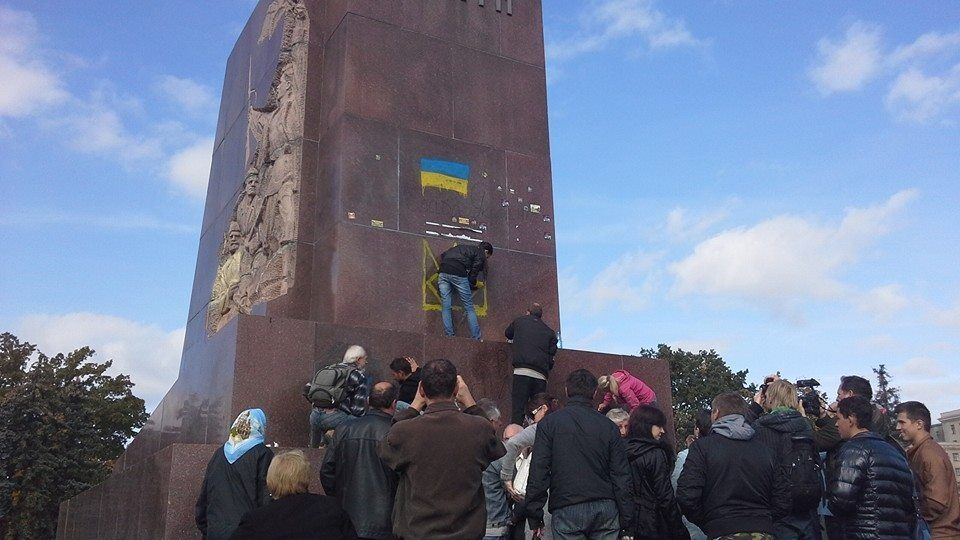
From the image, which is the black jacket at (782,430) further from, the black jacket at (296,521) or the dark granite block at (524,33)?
the dark granite block at (524,33)

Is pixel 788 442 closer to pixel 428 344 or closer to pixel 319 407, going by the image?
pixel 319 407

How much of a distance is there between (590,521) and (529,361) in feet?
14.9

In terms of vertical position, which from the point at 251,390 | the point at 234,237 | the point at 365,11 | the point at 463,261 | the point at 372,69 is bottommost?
the point at 251,390

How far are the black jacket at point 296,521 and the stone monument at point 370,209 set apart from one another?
473 centimetres

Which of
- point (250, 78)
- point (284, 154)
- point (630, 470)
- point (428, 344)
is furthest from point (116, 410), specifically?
point (630, 470)

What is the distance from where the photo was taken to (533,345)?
977 centimetres

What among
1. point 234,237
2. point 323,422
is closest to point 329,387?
point 323,422

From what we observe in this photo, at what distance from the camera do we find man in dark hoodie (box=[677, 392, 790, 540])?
513 cm

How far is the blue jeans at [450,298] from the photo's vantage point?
36.6 ft

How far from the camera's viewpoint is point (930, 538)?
5.84 metres

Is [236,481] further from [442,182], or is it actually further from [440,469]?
[442,182]

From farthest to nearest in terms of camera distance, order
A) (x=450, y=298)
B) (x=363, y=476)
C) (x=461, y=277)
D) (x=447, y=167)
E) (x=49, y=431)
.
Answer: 1. (x=49, y=431)
2. (x=447, y=167)
3. (x=450, y=298)
4. (x=461, y=277)
5. (x=363, y=476)

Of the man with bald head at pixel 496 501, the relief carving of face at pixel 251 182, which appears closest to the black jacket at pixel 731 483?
the man with bald head at pixel 496 501

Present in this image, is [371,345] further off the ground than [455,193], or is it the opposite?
[455,193]
